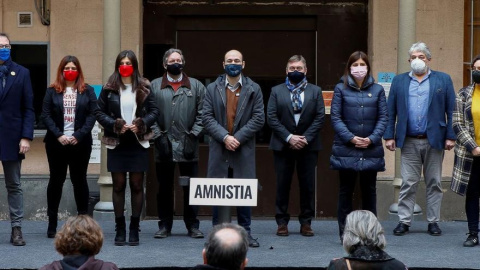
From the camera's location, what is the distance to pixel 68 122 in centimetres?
1075

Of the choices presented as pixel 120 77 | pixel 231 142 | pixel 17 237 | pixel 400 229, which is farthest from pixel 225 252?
pixel 400 229

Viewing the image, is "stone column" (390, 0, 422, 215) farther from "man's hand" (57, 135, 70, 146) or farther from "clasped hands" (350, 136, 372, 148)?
"man's hand" (57, 135, 70, 146)

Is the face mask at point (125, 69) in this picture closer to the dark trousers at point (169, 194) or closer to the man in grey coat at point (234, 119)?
the man in grey coat at point (234, 119)

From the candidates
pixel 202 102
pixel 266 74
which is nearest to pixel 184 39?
pixel 266 74

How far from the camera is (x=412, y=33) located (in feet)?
39.5

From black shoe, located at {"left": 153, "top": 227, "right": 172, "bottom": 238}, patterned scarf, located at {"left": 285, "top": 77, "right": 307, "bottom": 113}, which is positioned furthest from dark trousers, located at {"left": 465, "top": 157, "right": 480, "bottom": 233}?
black shoe, located at {"left": 153, "top": 227, "right": 172, "bottom": 238}

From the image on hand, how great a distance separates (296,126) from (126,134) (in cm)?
180

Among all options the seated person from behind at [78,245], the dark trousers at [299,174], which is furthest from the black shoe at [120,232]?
the seated person from behind at [78,245]

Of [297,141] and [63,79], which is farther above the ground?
[63,79]

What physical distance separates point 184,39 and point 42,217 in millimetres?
2866

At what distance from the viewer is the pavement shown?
30.5ft

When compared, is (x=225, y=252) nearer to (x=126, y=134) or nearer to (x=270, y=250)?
(x=270, y=250)

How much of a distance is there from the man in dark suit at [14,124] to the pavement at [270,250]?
45cm

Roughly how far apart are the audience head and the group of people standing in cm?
433
